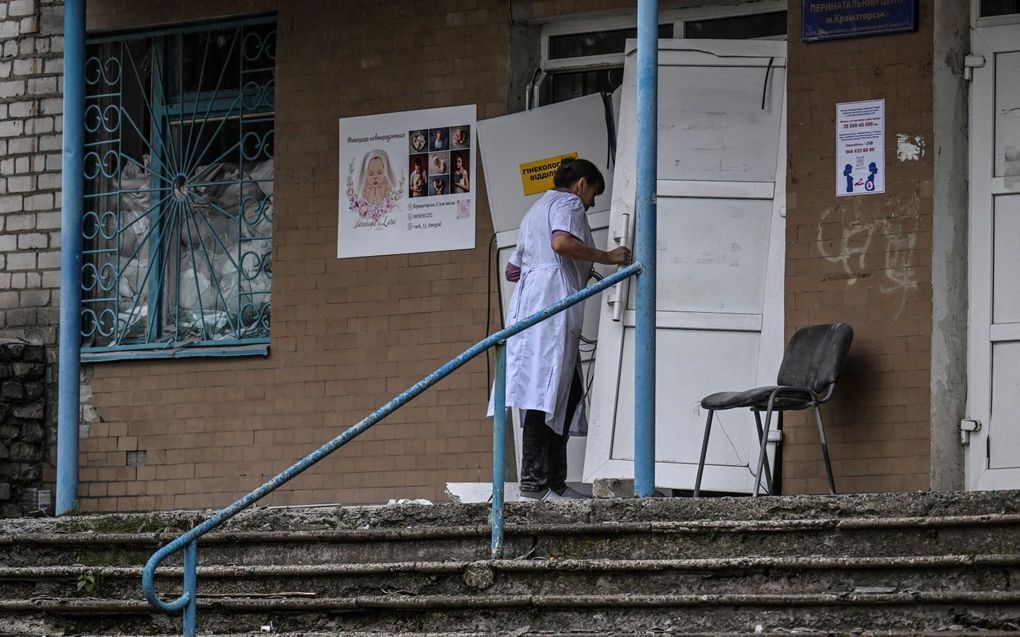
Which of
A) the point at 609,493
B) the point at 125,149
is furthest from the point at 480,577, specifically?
the point at 125,149

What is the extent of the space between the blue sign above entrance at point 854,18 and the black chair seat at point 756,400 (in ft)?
→ 5.75

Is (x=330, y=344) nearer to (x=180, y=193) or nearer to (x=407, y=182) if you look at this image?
(x=407, y=182)

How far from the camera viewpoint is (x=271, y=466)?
349 inches

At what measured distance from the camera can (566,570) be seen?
548 centimetres

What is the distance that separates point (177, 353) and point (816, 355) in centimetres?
358

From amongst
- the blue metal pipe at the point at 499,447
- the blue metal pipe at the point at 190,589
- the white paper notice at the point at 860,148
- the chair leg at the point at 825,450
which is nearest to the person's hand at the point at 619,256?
the chair leg at the point at 825,450

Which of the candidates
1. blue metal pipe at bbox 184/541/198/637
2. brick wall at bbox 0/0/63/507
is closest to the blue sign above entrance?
blue metal pipe at bbox 184/541/198/637

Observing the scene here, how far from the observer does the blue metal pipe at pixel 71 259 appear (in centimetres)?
773

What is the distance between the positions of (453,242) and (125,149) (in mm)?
2110

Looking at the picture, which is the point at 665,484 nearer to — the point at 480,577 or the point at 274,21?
the point at 480,577

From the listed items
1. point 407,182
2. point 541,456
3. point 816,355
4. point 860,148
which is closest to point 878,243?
A: point 860,148

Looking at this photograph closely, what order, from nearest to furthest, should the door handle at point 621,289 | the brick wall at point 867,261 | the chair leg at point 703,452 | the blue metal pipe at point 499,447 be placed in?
the blue metal pipe at point 499,447 < the chair leg at point 703,452 < the brick wall at point 867,261 < the door handle at point 621,289

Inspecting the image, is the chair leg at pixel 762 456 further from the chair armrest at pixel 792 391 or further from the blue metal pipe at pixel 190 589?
the blue metal pipe at pixel 190 589

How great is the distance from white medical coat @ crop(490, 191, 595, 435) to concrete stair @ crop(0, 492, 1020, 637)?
1.26 meters
